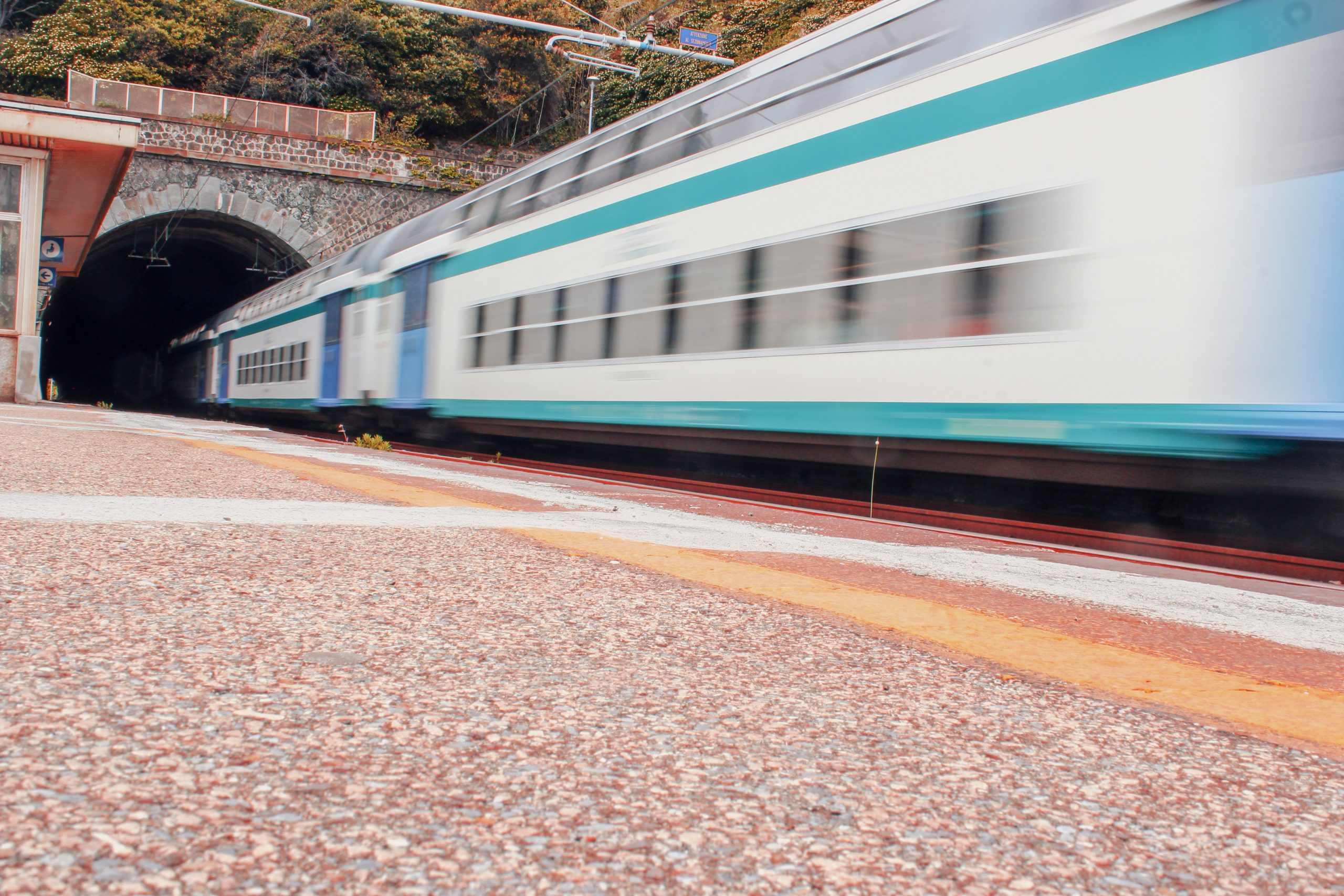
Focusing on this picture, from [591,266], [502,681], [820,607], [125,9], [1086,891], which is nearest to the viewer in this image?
[1086,891]

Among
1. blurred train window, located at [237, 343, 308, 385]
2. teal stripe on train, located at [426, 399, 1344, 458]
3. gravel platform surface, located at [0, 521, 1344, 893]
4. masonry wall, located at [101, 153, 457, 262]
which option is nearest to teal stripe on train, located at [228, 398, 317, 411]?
blurred train window, located at [237, 343, 308, 385]

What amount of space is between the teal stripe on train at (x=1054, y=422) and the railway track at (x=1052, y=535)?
1.72 ft

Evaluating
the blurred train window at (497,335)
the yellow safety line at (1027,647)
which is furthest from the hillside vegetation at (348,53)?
the yellow safety line at (1027,647)

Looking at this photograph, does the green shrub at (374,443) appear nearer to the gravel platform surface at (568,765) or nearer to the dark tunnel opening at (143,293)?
the gravel platform surface at (568,765)

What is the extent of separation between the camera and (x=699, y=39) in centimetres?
1494

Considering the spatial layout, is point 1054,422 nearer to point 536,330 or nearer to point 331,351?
point 536,330

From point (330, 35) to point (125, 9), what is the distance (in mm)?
7511

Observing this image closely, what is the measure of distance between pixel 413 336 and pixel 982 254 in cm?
868

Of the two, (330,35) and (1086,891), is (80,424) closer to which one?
(1086,891)

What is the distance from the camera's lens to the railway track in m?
4.88

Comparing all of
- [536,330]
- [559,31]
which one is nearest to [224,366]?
[559,31]

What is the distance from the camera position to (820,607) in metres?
2.39

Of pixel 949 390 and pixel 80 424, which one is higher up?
pixel 949 390

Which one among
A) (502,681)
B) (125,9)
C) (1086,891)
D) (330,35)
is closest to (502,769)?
(502,681)
